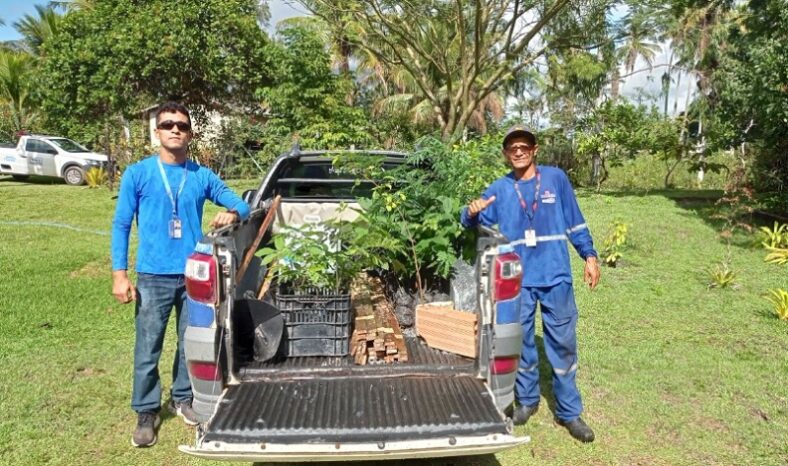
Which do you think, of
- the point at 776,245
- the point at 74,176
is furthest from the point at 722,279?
the point at 74,176

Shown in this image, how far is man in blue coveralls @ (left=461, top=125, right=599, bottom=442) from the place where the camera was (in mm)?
3604

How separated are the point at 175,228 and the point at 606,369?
3.37 m

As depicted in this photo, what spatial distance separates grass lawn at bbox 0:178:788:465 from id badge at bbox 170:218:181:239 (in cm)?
125

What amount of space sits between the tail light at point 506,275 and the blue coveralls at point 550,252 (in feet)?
2.26

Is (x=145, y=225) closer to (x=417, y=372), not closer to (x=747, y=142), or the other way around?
(x=417, y=372)

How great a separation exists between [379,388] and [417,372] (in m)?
0.23

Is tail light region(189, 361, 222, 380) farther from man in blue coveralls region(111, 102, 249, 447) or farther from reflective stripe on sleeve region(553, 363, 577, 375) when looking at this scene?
reflective stripe on sleeve region(553, 363, 577, 375)

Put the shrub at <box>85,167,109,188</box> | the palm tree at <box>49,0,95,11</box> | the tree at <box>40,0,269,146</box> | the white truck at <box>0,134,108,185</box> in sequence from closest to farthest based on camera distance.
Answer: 1. the shrub at <box>85,167,109,188</box>
2. the tree at <box>40,0,269,146</box>
3. the white truck at <box>0,134,108,185</box>
4. the palm tree at <box>49,0,95,11</box>

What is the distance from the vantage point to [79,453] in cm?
339

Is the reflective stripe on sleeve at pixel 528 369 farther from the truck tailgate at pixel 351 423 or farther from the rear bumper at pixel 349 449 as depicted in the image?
the rear bumper at pixel 349 449

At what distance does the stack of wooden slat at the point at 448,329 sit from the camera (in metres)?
3.23

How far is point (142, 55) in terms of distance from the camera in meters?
19.1

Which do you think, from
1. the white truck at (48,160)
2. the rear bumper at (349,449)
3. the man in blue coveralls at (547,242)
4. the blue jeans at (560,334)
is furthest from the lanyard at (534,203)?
the white truck at (48,160)

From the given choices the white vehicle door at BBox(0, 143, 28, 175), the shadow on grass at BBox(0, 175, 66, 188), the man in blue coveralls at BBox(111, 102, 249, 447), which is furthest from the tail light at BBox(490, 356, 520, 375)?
the white vehicle door at BBox(0, 143, 28, 175)
